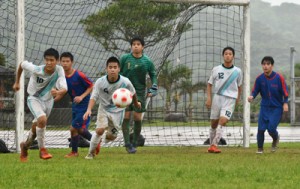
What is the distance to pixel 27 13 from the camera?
51.7ft

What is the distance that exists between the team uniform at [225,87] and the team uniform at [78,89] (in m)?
2.31

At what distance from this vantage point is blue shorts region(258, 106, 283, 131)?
1316cm

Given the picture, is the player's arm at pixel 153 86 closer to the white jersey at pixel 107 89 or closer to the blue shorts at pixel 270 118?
the white jersey at pixel 107 89

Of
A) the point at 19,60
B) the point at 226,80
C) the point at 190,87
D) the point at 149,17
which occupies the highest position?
the point at 149,17

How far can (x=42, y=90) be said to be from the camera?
11.2 meters

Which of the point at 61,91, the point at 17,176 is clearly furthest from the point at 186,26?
the point at 17,176

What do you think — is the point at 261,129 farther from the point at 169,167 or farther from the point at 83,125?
the point at 169,167

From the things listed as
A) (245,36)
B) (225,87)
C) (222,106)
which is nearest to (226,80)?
(225,87)

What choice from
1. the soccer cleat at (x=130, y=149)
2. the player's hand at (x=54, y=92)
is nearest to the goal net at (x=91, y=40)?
the soccer cleat at (x=130, y=149)

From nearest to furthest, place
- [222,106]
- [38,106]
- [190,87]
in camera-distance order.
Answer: [38,106]
[222,106]
[190,87]

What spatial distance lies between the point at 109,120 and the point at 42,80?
1.20 m

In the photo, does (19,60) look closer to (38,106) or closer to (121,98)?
(38,106)

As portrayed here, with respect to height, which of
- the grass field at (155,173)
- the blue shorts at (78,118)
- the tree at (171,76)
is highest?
the tree at (171,76)

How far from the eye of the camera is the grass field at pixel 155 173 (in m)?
7.70
